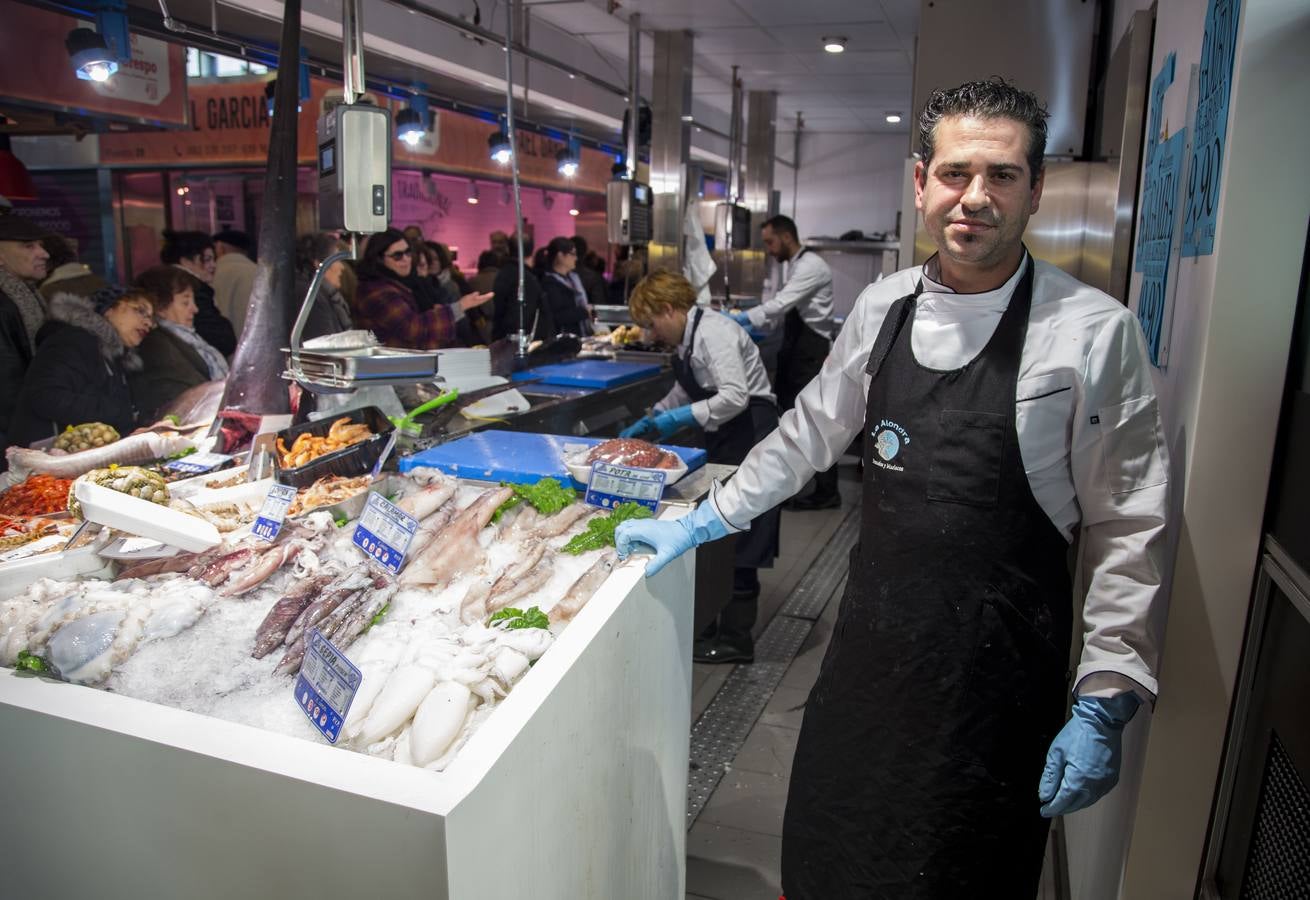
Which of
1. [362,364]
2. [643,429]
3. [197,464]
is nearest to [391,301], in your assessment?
[643,429]

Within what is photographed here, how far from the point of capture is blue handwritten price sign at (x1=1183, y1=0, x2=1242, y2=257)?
1539mm

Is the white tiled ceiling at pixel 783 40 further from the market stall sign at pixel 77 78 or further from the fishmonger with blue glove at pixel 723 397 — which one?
the fishmonger with blue glove at pixel 723 397

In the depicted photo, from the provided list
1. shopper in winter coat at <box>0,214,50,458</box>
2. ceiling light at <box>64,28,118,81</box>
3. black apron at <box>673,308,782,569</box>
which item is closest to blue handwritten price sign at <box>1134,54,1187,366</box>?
black apron at <box>673,308,782,569</box>

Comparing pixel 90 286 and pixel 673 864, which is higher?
pixel 90 286

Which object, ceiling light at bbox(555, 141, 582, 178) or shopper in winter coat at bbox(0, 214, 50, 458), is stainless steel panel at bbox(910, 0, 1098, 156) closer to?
shopper in winter coat at bbox(0, 214, 50, 458)

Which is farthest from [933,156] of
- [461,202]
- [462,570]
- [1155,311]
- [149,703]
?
[461,202]

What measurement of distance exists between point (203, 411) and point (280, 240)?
28.3 inches

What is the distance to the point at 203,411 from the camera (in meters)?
3.42

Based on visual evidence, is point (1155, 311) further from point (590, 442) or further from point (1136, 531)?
point (590, 442)

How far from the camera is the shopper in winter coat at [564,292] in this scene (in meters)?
8.23

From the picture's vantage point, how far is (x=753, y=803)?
10.6 feet

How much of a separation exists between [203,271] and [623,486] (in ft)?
15.2

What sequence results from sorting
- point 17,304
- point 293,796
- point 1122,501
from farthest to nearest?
point 17,304
point 1122,501
point 293,796

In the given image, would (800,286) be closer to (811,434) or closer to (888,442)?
(811,434)
